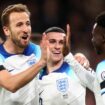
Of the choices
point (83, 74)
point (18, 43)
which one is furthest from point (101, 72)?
point (18, 43)

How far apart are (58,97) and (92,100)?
106 inches

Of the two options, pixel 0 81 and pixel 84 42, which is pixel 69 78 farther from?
pixel 84 42

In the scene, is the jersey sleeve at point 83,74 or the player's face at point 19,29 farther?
the player's face at point 19,29

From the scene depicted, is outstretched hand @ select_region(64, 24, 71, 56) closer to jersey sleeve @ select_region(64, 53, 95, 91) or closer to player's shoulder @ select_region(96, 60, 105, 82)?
jersey sleeve @ select_region(64, 53, 95, 91)

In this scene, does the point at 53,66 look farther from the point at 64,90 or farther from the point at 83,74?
Result: the point at 83,74

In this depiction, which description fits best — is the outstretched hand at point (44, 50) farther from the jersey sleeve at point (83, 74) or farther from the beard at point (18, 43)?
the beard at point (18, 43)

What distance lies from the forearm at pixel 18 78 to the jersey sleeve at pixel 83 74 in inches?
24.8

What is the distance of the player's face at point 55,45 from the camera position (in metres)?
6.62

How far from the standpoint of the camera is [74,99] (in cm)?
667

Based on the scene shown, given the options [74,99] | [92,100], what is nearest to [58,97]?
[74,99]

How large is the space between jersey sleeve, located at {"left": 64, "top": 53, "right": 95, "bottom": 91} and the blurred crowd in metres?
4.06

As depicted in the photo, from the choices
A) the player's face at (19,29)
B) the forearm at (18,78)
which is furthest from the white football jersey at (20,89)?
the forearm at (18,78)

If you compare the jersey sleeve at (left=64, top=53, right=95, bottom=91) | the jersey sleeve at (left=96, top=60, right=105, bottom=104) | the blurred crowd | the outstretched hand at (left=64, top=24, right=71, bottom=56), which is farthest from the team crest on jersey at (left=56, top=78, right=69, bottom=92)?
the blurred crowd

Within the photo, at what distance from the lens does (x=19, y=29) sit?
6.69 meters
